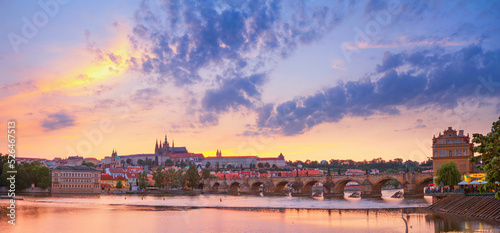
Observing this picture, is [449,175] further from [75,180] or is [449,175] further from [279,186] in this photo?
[75,180]

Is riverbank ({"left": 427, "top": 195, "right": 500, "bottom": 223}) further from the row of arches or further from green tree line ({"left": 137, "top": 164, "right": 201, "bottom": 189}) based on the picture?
green tree line ({"left": 137, "top": 164, "right": 201, "bottom": 189})

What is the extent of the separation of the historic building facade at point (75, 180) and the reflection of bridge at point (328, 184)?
32.7 meters

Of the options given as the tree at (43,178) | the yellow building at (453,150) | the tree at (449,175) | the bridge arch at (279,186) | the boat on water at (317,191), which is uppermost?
the yellow building at (453,150)

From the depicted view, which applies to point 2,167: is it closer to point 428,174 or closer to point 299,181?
point 299,181

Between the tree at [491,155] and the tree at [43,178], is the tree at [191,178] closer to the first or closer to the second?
the tree at [43,178]

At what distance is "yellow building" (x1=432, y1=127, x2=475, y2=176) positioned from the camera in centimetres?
6431

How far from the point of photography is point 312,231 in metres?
34.3

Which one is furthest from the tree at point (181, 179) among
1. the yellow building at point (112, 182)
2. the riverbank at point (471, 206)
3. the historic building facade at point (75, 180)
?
the riverbank at point (471, 206)

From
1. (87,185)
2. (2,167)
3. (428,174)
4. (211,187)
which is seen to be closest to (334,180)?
(428,174)

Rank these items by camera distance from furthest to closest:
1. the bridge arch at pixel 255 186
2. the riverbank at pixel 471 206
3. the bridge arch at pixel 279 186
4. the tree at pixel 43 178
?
the bridge arch at pixel 255 186 → the bridge arch at pixel 279 186 → the tree at pixel 43 178 → the riverbank at pixel 471 206

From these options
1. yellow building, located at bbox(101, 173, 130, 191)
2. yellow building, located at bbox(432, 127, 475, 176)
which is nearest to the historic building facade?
yellow building, located at bbox(101, 173, 130, 191)

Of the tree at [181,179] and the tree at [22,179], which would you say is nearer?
the tree at [22,179]

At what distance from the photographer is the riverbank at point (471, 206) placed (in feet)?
122

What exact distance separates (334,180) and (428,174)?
22.2 m
